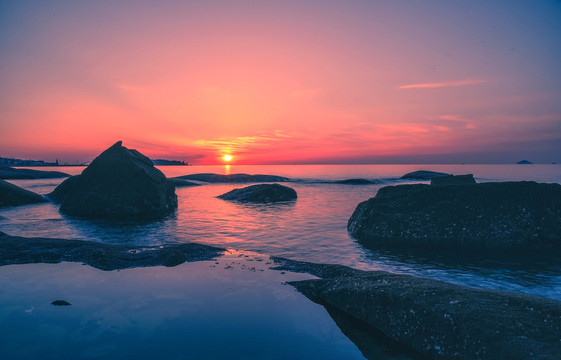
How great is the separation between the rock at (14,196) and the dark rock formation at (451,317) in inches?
886

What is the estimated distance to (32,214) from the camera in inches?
656

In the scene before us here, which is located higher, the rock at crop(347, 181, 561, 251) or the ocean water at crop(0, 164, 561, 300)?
the rock at crop(347, 181, 561, 251)

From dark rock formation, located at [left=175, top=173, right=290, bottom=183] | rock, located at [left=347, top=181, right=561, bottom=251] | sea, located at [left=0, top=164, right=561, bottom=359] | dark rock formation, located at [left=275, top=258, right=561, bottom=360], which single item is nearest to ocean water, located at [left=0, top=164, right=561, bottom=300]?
sea, located at [left=0, top=164, right=561, bottom=359]

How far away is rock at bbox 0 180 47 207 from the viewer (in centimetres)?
1959

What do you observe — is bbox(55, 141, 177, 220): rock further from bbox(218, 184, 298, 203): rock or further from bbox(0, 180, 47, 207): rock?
bbox(218, 184, 298, 203): rock

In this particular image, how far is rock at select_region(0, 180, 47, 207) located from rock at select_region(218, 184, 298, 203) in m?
13.3

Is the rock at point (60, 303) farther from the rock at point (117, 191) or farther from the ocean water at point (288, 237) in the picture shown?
the rock at point (117, 191)

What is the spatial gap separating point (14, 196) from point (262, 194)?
1641cm

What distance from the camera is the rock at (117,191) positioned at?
16594mm

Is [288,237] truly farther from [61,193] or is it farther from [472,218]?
[61,193]

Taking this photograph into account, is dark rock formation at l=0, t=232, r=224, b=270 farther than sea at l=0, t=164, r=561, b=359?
Yes

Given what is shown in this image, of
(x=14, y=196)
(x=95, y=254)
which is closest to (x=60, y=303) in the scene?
(x=95, y=254)

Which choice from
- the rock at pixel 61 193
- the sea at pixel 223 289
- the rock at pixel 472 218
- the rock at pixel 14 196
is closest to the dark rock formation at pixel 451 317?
the sea at pixel 223 289

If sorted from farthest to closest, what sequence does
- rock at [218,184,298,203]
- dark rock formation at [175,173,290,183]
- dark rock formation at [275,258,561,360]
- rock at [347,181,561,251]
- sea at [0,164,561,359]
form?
1. dark rock formation at [175,173,290,183]
2. rock at [218,184,298,203]
3. rock at [347,181,561,251]
4. sea at [0,164,561,359]
5. dark rock formation at [275,258,561,360]
